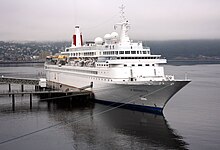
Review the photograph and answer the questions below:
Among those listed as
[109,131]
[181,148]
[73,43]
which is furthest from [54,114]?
[73,43]

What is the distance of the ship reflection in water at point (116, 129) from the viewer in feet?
83.1

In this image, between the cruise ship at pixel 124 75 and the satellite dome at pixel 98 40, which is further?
the satellite dome at pixel 98 40

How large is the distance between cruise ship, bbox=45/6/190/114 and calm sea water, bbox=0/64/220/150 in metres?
1.49

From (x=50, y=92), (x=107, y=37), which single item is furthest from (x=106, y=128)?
(x=107, y=37)

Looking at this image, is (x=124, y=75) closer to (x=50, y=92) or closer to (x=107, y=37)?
(x=107, y=37)

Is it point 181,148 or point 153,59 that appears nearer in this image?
point 181,148

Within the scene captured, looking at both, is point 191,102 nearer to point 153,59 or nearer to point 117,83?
point 153,59

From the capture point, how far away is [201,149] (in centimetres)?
2397

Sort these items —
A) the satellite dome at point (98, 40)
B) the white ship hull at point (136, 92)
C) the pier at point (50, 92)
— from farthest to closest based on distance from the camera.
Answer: the satellite dome at point (98, 40) → the pier at point (50, 92) → the white ship hull at point (136, 92)

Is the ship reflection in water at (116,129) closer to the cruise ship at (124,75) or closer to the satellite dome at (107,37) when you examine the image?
the cruise ship at (124,75)

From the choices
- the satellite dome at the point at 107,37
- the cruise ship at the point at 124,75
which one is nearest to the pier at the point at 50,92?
the cruise ship at the point at 124,75

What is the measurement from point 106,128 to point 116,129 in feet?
3.40

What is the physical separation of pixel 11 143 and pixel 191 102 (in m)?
26.9

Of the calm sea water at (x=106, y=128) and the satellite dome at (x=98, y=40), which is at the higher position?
the satellite dome at (x=98, y=40)
